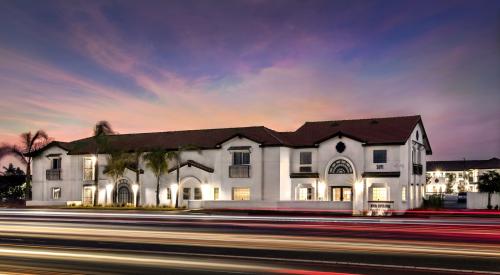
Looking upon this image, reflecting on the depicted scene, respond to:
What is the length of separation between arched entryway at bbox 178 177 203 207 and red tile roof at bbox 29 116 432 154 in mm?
3243

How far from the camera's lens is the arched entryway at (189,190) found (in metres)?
53.2

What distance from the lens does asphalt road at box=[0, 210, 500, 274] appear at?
576 inches

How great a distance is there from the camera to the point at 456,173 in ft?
563

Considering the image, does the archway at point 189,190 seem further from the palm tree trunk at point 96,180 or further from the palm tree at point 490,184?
the palm tree at point 490,184

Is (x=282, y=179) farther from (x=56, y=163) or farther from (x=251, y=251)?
(x=251, y=251)

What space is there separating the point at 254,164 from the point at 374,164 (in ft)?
34.0

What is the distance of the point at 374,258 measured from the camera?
16359mm

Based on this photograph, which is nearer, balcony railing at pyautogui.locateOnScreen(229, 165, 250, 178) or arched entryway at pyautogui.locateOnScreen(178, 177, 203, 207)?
balcony railing at pyautogui.locateOnScreen(229, 165, 250, 178)

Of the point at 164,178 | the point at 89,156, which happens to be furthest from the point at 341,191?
the point at 89,156

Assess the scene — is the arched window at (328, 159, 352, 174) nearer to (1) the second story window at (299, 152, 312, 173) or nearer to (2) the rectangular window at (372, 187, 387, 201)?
(1) the second story window at (299, 152, 312, 173)

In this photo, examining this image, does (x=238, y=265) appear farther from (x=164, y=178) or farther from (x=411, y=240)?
(x=164, y=178)

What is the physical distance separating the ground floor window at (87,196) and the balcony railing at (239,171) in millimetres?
15761

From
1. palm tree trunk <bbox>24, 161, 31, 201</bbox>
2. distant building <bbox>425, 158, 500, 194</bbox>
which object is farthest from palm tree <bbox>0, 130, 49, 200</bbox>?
distant building <bbox>425, 158, 500, 194</bbox>

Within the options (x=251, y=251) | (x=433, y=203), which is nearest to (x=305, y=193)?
(x=433, y=203)
